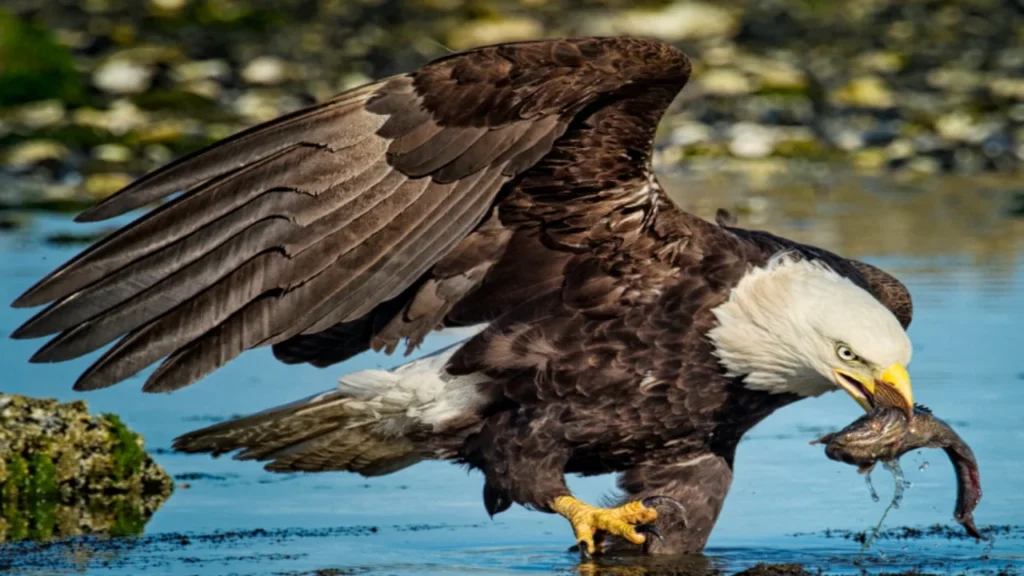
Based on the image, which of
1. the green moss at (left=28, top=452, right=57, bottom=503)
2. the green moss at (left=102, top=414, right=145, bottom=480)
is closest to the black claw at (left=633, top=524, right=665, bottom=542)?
the green moss at (left=102, top=414, right=145, bottom=480)

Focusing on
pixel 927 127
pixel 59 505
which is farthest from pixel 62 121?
pixel 59 505

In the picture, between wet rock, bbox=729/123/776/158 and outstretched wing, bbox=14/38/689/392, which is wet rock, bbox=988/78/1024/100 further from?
outstretched wing, bbox=14/38/689/392

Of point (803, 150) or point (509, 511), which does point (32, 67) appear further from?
point (509, 511)

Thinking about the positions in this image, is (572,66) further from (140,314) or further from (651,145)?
(140,314)

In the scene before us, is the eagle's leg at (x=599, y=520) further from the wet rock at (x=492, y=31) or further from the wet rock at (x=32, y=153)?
the wet rock at (x=492, y=31)

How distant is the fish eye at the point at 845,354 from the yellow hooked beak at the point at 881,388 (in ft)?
0.14

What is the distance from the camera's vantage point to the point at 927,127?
15.9 m

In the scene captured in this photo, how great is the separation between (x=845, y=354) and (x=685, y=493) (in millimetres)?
784

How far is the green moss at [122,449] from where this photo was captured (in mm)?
6074

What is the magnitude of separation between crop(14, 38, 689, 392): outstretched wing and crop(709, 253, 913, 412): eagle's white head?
2.15 ft

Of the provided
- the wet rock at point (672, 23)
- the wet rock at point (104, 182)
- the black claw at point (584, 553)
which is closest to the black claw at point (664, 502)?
the black claw at point (584, 553)

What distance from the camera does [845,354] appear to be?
17.5 ft

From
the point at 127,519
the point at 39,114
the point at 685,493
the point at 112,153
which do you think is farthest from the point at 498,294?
the point at 39,114

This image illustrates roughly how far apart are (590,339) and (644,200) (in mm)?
431
